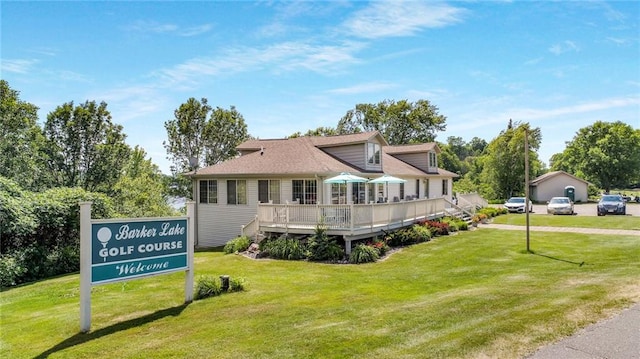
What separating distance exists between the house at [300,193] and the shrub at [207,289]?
6.66 m

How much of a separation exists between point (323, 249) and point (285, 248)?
61.6 inches

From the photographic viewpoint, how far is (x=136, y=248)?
7.50m

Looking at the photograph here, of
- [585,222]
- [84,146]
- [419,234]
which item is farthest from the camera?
[84,146]

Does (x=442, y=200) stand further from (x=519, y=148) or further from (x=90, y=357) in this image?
(x=519, y=148)

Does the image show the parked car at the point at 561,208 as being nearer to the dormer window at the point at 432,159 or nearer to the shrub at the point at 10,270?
the dormer window at the point at 432,159

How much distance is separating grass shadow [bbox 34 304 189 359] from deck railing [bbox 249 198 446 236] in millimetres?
7808

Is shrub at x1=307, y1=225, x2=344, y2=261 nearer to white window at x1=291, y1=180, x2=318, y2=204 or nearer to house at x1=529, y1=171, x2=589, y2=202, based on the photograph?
white window at x1=291, y1=180, x2=318, y2=204

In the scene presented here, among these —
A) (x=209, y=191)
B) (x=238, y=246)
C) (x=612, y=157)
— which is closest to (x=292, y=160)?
(x=209, y=191)

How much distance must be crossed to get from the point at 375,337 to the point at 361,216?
9.43 m

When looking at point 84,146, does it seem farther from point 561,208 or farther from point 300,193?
point 561,208

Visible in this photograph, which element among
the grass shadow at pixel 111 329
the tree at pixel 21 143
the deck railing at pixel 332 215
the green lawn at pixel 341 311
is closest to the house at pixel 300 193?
the deck railing at pixel 332 215

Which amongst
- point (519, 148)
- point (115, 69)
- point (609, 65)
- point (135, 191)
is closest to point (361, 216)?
point (609, 65)

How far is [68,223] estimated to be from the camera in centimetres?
1554

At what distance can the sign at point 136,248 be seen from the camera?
22.9ft
